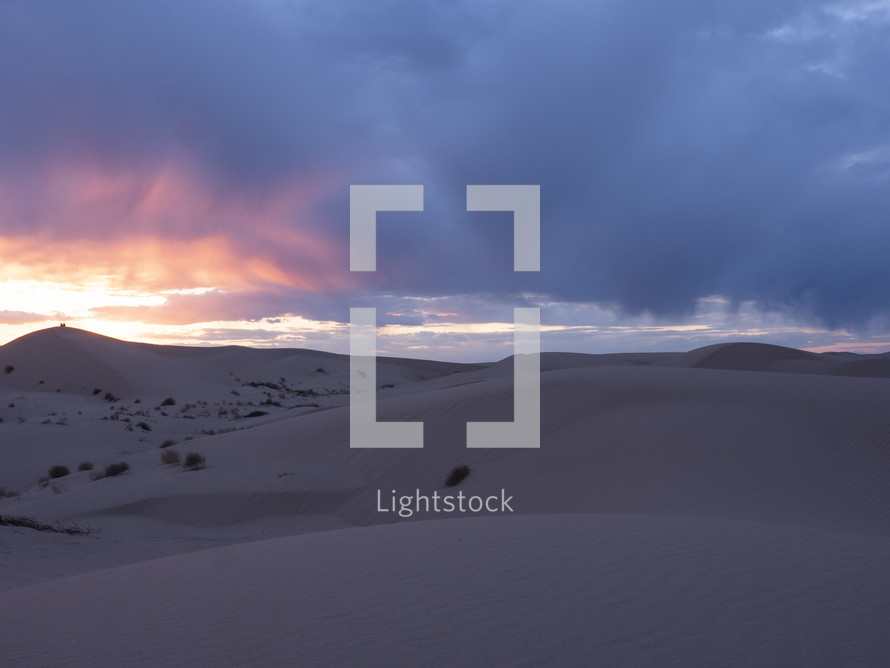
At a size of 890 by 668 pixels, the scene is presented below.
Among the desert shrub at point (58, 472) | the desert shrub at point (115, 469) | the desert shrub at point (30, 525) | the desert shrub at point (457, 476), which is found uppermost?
the desert shrub at point (457, 476)

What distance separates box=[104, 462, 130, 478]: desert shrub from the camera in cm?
1873

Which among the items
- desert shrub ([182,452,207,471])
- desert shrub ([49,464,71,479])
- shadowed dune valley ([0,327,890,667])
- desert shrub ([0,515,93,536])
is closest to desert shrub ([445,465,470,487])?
shadowed dune valley ([0,327,890,667])

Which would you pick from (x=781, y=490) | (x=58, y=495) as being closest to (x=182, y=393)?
(x=58, y=495)

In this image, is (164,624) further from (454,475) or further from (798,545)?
(454,475)

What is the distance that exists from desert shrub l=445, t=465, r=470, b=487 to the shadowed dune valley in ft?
0.17

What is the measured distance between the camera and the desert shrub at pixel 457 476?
1462 centimetres

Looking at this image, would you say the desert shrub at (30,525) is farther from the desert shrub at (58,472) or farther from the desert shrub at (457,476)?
the desert shrub at (58,472)

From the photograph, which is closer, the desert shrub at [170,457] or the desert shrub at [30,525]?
the desert shrub at [30,525]

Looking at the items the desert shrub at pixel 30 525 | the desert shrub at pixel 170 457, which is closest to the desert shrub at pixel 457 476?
the desert shrub at pixel 30 525

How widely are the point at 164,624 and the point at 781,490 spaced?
10.6 m

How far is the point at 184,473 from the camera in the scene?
17188mm

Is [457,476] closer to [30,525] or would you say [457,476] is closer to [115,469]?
[30,525]

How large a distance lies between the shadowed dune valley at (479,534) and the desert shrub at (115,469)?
77mm

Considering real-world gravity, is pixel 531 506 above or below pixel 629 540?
below
